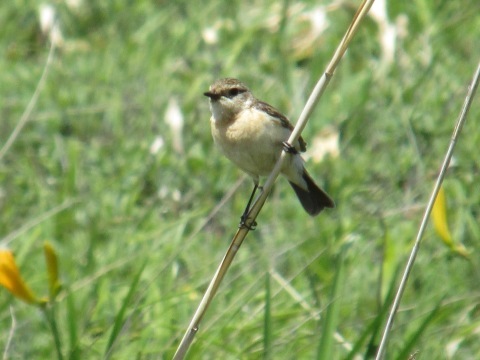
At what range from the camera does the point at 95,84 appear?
6.85m

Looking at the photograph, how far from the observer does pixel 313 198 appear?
4492 mm

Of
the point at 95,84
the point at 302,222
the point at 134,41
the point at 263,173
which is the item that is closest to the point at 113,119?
the point at 95,84

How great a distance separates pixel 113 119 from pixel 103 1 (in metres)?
1.92

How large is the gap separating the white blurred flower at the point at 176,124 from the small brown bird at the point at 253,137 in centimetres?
119

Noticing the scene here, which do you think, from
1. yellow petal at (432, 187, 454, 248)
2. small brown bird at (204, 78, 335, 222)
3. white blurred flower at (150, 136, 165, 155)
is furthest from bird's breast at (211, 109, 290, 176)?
white blurred flower at (150, 136, 165, 155)

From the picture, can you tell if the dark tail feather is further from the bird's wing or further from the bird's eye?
the bird's eye

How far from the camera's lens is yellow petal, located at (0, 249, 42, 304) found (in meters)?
3.10

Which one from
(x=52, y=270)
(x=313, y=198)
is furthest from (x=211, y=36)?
(x=52, y=270)

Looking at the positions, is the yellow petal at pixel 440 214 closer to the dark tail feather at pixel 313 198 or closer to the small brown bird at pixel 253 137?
the small brown bird at pixel 253 137

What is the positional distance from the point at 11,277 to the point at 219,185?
9.09 ft

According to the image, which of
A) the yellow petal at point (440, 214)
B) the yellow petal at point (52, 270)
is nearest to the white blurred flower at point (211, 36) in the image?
the yellow petal at point (440, 214)

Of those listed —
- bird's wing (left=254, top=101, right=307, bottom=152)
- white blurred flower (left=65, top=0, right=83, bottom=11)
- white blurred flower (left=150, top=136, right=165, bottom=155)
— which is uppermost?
white blurred flower (left=65, top=0, right=83, bottom=11)

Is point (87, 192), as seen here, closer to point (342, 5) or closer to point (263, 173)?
point (263, 173)

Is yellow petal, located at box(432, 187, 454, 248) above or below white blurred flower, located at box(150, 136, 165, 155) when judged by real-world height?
below
